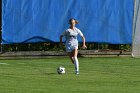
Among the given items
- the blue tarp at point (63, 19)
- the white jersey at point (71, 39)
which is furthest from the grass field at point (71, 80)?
the blue tarp at point (63, 19)

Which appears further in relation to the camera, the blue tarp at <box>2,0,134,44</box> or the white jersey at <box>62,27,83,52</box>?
the blue tarp at <box>2,0,134,44</box>

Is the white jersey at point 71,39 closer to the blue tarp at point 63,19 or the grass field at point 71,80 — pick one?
the grass field at point 71,80

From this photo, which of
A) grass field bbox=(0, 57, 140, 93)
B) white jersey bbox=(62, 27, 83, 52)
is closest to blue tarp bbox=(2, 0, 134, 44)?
grass field bbox=(0, 57, 140, 93)

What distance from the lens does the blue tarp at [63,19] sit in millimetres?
26203

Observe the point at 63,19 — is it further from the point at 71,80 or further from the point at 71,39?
the point at 71,80

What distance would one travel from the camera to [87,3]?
27266 mm

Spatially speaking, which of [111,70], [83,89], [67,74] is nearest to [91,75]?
[67,74]

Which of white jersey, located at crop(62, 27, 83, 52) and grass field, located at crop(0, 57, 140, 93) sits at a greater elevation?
white jersey, located at crop(62, 27, 83, 52)

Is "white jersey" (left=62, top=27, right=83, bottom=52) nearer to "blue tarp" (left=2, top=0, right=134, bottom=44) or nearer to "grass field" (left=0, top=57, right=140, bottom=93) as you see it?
"grass field" (left=0, top=57, right=140, bottom=93)

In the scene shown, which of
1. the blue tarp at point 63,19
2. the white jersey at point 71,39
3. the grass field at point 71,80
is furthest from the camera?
the blue tarp at point 63,19

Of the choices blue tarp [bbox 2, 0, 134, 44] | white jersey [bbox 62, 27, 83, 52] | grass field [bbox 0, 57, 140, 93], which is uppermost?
blue tarp [bbox 2, 0, 134, 44]

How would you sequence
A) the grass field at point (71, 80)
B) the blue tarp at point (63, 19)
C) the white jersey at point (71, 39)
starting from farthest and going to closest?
the blue tarp at point (63, 19) < the white jersey at point (71, 39) < the grass field at point (71, 80)

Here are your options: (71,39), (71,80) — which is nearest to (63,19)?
(71,39)

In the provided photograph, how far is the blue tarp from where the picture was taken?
26.2m
